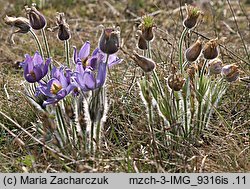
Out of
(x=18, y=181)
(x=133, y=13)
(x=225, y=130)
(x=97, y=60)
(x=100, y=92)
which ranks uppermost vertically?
(x=133, y=13)

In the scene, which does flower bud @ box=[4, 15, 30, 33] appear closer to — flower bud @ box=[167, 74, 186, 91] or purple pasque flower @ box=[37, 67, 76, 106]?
purple pasque flower @ box=[37, 67, 76, 106]

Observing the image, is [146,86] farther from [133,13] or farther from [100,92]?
[133,13]

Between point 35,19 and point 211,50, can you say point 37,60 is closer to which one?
point 35,19

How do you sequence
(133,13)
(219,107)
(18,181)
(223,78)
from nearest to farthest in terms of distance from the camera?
(18,181)
(223,78)
(219,107)
(133,13)

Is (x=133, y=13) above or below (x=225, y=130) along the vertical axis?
above

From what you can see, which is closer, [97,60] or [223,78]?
[97,60]

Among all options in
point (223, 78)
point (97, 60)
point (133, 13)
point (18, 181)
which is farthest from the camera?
point (133, 13)

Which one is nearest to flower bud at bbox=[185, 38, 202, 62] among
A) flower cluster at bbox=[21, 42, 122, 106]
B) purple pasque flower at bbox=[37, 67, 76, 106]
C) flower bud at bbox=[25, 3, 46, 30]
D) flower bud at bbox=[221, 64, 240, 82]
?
flower bud at bbox=[221, 64, 240, 82]

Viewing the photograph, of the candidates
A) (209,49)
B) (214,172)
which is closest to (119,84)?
(209,49)

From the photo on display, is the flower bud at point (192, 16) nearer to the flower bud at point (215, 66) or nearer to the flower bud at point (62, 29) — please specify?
the flower bud at point (215, 66)
